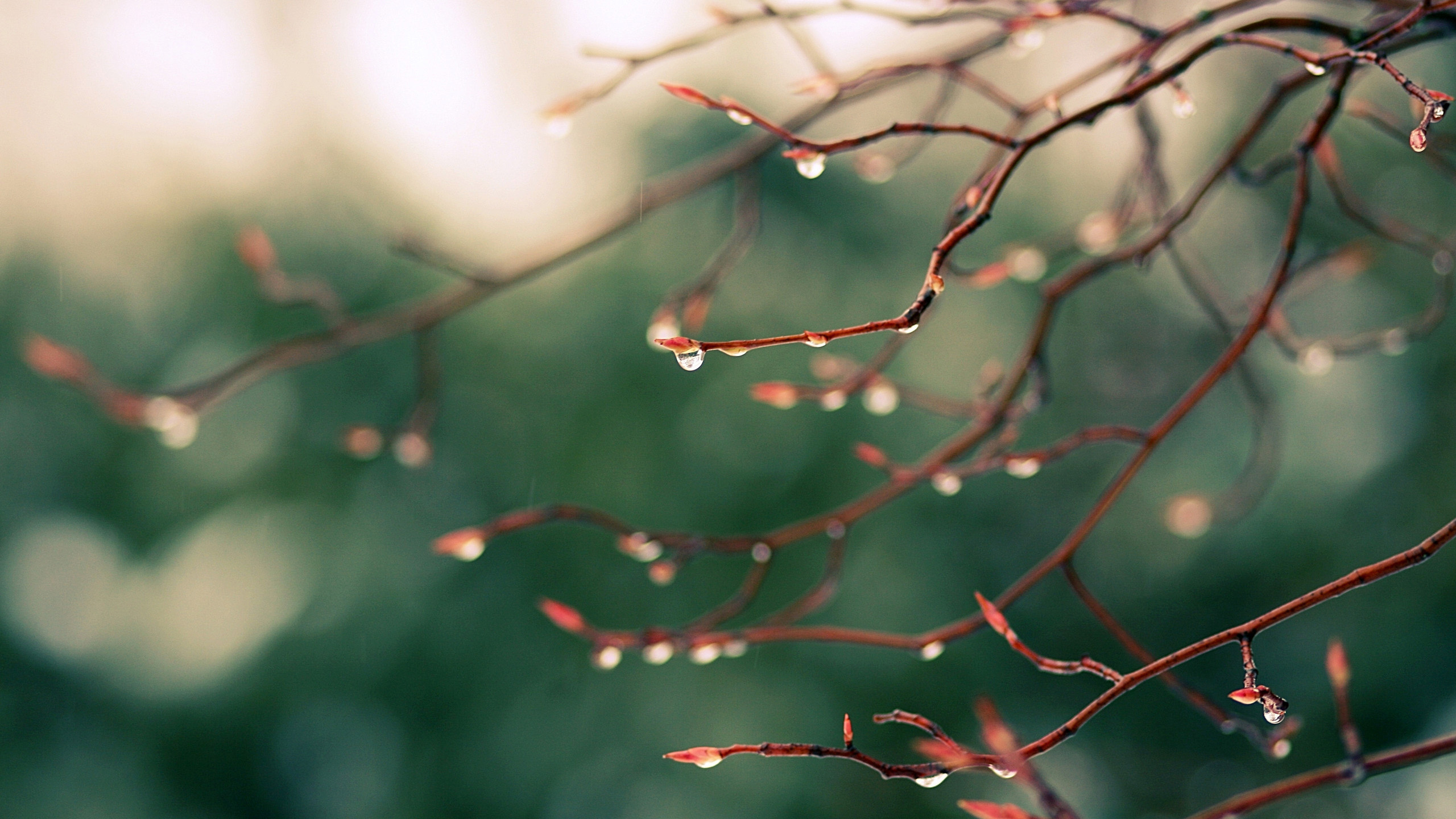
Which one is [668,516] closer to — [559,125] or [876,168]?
[876,168]

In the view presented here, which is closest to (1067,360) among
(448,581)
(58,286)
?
(448,581)

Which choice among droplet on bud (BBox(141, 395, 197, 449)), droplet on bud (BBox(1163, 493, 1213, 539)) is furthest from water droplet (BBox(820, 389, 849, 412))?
droplet on bud (BBox(141, 395, 197, 449))

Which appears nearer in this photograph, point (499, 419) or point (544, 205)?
point (544, 205)

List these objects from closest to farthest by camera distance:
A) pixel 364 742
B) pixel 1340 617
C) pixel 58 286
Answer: pixel 1340 617 < pixel 364 742 < pixel 58 286

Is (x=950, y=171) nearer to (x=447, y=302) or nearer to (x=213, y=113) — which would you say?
(x=213, y=113)

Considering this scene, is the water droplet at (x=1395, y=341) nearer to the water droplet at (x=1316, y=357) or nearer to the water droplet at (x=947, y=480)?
the water droplet at (x=1316, y=357)

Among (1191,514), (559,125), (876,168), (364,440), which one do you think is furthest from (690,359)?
(1191,514)
